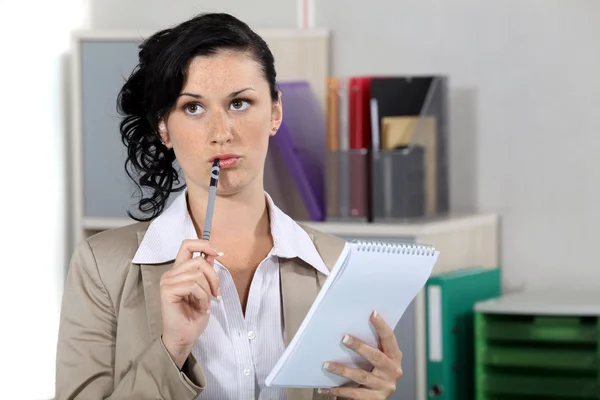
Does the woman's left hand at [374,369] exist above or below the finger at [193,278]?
below

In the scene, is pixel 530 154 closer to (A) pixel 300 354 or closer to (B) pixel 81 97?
(B) pixel 81 97

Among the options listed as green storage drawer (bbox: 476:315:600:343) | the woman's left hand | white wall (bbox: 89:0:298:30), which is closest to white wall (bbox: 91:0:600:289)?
white wall (bbox: 89:0:298:30)

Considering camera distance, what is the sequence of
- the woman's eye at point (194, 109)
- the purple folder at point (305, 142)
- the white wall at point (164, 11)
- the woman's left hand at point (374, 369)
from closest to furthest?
the woman's left hand at point (374, 369) < the woman's eye at point (194, 109) < the purple folder at point (305, 142) < the white wall at point (164, 11)

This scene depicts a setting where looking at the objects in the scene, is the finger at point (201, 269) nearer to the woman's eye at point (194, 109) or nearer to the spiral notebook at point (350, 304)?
the spiral notebook at point (350, 304)

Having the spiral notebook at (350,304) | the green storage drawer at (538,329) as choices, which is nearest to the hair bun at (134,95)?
the spiral notebook at (350,304)

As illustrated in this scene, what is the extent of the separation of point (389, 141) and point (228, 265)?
1.11 meters

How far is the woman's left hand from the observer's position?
1199 mm

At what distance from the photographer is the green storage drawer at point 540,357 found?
218cm

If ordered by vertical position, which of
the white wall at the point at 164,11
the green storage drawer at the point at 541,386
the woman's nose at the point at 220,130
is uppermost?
the white wall at the point at 164,11

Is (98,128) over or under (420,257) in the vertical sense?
over

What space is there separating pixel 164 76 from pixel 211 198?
0.18 m

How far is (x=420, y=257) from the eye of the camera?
1183mm

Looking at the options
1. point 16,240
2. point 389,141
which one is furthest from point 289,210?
point 16,240

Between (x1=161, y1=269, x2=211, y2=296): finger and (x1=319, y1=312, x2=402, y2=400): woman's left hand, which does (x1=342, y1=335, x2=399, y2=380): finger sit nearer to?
(x1=319, y1=312, x2=402, y2=400): woman's left hand
